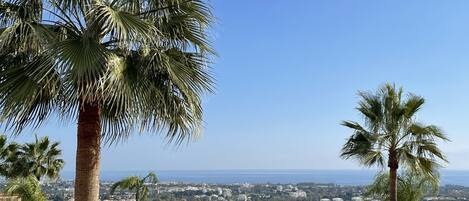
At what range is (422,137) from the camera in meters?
12.6

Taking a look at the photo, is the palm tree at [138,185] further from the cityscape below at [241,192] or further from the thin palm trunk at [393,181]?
the thin palm trunk at [393,181]

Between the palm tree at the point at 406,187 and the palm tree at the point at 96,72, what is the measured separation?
1047 cm

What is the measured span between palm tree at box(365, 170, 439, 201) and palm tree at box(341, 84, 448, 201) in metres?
2.55

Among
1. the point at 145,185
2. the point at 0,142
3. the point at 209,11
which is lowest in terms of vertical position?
the point at 145,185

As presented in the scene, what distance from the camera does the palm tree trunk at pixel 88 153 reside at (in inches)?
223

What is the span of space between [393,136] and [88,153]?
8518 millimetres

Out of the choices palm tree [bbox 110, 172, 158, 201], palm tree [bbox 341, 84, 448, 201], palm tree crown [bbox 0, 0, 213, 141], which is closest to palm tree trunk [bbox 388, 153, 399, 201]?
palm tree [bbox 341, 84, 448, 201]

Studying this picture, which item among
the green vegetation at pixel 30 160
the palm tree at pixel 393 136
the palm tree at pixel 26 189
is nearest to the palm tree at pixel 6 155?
the green vegetation at pixel 30 160

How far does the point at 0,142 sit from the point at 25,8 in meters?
14.7

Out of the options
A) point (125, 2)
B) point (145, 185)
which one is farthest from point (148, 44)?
point (145, 185)

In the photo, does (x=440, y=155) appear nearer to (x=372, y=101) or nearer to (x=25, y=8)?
(x=372, y=101)

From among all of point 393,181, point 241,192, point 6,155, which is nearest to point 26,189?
point 6,155

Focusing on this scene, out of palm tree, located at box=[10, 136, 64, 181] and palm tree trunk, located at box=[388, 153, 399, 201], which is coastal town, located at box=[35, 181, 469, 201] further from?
palm tree trunk, located at box=[388, 153, 399, 201]

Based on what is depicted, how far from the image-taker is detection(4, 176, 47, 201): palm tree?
16.0 meters
